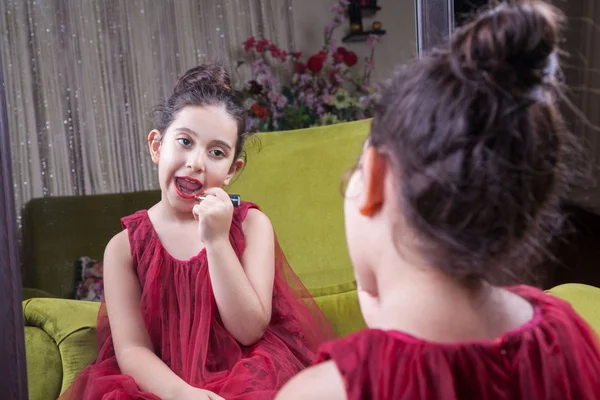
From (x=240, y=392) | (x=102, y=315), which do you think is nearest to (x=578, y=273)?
(x=240, y=392)

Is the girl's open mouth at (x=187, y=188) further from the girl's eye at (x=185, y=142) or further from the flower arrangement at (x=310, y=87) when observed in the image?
the flower arrangement at (x=310, y=87)

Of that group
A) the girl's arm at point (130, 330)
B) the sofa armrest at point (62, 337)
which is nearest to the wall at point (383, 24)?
the girl's arm at point (130, 330)

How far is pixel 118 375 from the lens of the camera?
0.75m

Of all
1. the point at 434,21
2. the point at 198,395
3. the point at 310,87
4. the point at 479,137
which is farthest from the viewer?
the point at 310,87

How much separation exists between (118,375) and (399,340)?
417 millimetres

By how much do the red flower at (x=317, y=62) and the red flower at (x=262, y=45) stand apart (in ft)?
0.21

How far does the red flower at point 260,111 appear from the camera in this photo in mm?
910

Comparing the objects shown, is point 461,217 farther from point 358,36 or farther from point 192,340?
point 358,36

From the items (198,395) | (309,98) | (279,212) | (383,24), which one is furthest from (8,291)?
(383,24)

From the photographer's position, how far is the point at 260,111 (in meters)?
0.91

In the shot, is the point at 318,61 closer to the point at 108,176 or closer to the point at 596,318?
the point at 108,176

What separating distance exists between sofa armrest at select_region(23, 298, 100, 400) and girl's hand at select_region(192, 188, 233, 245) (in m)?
0.25

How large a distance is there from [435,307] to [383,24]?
54 centimetres

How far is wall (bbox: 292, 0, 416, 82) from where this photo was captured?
0.88 m
